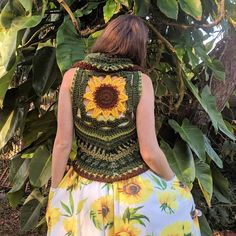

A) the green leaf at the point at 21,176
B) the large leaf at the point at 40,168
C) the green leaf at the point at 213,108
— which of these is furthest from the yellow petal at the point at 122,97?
the green leaf at the point at 21,176

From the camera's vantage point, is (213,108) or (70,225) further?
(213,108)

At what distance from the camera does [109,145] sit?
2113mm

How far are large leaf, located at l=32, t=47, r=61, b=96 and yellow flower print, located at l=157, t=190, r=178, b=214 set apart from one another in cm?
118

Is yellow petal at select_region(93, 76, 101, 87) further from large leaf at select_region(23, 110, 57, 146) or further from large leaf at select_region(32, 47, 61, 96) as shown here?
large leaf at select_region(23, 110, 57, 146)

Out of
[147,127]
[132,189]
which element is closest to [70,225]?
[132,189]

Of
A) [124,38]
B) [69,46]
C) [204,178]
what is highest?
[124,38]

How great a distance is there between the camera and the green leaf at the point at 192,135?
2990 millimetres

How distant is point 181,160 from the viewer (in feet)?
10.1

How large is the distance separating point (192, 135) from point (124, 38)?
120 cm

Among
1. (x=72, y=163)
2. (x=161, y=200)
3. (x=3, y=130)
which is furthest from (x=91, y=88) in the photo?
(x=3, y=130)

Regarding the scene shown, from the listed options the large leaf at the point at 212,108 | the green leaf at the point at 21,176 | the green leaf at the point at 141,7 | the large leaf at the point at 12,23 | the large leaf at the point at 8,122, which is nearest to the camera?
the large leaf at the point at 12,23

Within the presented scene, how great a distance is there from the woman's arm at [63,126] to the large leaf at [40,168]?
38.4 inches

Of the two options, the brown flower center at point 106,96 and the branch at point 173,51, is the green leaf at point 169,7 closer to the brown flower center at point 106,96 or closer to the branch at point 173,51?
the branch at point 173,51

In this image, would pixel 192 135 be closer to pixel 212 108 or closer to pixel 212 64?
pixel 212 108
